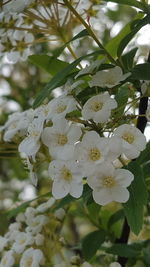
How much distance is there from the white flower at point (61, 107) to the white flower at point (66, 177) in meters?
0.07

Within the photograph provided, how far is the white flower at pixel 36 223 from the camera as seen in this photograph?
3.53ft

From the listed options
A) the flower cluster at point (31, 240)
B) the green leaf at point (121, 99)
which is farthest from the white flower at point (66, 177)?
the flower cluster at point (31, 240)

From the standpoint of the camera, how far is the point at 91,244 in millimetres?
1103

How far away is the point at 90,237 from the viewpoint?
1.12 meters

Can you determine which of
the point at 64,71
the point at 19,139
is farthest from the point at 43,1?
the point at 19,139

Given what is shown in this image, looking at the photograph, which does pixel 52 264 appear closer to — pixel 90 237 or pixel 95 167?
pixel 90 237

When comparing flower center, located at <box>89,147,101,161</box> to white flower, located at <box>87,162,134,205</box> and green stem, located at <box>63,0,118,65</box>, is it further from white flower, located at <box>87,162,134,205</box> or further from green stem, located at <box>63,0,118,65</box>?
green stem, located at <box>63,0,118,65</box>

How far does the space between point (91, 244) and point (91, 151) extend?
1.37ft

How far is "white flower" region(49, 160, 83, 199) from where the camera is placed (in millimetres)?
762

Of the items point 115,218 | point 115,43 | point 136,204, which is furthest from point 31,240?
point 115,43

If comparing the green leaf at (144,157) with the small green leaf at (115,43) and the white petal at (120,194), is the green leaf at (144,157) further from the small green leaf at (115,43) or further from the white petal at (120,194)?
the small green leaf at (115,43)

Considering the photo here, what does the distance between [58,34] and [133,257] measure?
1.62 feet

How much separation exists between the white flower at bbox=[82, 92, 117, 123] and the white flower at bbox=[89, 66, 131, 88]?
0.8 inches

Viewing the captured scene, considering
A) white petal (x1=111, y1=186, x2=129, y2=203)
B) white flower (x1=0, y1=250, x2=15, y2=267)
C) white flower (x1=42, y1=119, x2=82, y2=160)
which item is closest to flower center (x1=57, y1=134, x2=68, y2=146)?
white flower (x1=42, y1=119, x2=82, y2=160)
